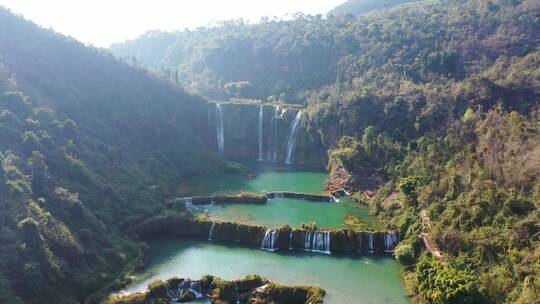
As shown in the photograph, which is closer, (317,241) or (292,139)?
(317,241)

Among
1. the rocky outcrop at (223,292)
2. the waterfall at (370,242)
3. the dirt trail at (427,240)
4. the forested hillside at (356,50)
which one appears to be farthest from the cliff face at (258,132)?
the rocky outcrop at (223,292)

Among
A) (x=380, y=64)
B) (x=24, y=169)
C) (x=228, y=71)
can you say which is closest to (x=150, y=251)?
(x=24, y=169)

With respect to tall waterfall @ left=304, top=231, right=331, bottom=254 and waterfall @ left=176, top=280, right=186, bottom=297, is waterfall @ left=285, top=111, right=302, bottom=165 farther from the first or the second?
waterfall @ left=176, top=280, right=186, bottom=297

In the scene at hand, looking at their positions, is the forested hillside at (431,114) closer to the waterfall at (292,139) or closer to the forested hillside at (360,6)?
the waterfall at (292,139)

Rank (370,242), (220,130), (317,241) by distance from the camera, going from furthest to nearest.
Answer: (220,130) < (317,241) < (370,242)

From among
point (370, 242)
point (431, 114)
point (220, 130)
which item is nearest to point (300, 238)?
point (370, 242)

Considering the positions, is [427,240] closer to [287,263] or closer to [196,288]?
[287,263]

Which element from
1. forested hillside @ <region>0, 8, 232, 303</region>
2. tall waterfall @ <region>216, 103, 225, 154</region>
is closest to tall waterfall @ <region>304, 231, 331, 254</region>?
forested hillside @ <region>0, 8, 232, 303</region>
